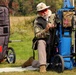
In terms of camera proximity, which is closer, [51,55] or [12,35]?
[51,55]

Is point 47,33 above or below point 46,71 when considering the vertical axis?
above

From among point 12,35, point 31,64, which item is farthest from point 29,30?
point 31,64

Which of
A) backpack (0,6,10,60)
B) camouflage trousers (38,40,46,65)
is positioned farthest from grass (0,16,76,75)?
camouflage trousers (38,40,46,65)

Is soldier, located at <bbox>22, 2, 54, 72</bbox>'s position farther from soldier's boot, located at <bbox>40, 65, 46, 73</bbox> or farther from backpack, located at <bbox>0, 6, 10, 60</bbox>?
backpack, located at <bbox>0, 6, 10, 60</bbox>

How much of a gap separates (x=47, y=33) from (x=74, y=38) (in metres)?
0.56

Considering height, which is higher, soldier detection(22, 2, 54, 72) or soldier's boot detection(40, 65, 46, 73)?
soldier detection(22, 2, 54, 72)

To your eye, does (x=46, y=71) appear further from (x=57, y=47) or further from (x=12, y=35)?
(x=12, y=35)

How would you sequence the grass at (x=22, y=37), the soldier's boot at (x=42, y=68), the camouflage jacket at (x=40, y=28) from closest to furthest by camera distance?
the soldier's boot at (x=42, y=68) → the camouflage jacket at (x=40, y=28) → the grass at (x=22, y=37)

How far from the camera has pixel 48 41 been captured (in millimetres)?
8281

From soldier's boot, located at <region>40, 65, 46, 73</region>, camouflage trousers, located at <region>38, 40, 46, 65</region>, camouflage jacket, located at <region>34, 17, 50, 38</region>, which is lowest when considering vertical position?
soldier's boot, located at <region>40, 65, 46, 73</region>

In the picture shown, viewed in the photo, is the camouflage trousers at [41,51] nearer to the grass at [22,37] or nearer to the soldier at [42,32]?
the soldier at [42,32]

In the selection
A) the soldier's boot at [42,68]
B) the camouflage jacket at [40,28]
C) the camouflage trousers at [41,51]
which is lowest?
the soldier's boot at [42,68]

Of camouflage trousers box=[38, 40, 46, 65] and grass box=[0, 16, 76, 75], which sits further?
grass box=[0, 16, 76, 75]

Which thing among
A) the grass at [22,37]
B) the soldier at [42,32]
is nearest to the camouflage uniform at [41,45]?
the soldier at [42,32]
